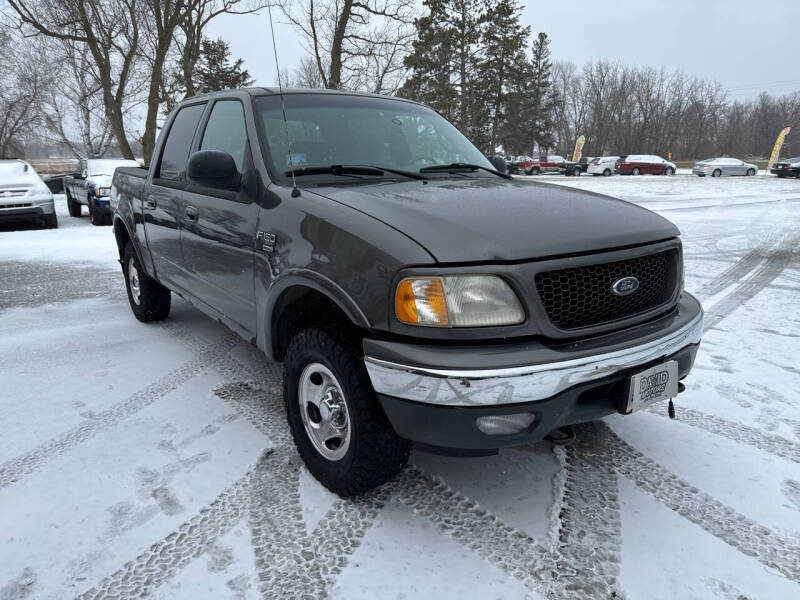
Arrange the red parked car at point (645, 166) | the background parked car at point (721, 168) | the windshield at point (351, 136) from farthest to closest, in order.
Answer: the red parked car at point (645, 166) → the background parked car at point (721, 168) → the windshield at point (351, 136)

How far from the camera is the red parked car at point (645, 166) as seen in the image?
128 feet

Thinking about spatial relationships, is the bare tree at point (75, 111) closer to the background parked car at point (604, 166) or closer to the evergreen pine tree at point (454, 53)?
the evergreen pine tree at point (454, 53)

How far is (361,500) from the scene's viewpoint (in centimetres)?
252

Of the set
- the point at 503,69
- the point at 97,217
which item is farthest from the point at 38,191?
the point at 503,69

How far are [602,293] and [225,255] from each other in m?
2.00

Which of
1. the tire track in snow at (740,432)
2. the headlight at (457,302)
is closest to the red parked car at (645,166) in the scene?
the tire track in snow at (740,432)

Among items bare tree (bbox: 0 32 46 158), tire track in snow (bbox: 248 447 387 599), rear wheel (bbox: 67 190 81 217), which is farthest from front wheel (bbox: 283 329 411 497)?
bare tree (bbox: 0 32 46 158)

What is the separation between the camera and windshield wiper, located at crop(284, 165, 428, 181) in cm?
289

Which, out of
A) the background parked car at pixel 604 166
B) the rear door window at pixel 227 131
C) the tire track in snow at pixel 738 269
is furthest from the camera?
the background parked car at pixel 604 166

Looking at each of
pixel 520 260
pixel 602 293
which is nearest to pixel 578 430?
pixel 602 293

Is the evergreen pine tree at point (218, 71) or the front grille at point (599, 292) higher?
the evergreen pine tree at point (218, 71)

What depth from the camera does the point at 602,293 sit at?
88.2 inches

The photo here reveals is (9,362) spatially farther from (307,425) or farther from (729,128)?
(729,128)

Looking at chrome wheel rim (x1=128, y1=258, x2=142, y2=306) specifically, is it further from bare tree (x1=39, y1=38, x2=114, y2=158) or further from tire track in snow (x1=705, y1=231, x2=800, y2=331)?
bare tree (x1=39, y1=38, x2=114, y2=158)
